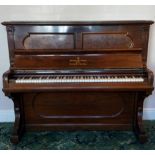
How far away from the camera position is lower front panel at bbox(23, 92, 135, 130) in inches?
98.7

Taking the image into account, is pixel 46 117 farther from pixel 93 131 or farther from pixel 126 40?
pixel 126 40

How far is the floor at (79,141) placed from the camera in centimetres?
234

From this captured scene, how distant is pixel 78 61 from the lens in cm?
229

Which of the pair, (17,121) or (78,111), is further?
(78,111)

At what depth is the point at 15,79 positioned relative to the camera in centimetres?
217

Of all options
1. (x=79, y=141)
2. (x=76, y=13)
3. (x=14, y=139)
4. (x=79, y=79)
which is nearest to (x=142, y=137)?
(x=79, y=141)

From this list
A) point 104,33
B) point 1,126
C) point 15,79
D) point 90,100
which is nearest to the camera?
point 15,79

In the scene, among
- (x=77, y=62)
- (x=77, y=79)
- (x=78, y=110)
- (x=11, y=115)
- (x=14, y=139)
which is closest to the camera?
(x=77, y=79)

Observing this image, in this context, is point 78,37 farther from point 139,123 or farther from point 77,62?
point 139,123

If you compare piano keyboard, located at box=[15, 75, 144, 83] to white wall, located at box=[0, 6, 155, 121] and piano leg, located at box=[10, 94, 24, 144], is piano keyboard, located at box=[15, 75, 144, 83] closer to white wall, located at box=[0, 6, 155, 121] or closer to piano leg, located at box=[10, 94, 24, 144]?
piano leg, located at box=[10, 94, 24, 144]

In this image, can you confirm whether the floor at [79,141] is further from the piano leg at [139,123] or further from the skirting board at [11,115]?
the skirting board at [11,115]

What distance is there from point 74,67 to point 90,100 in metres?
0.47

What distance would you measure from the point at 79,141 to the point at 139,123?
691mm
